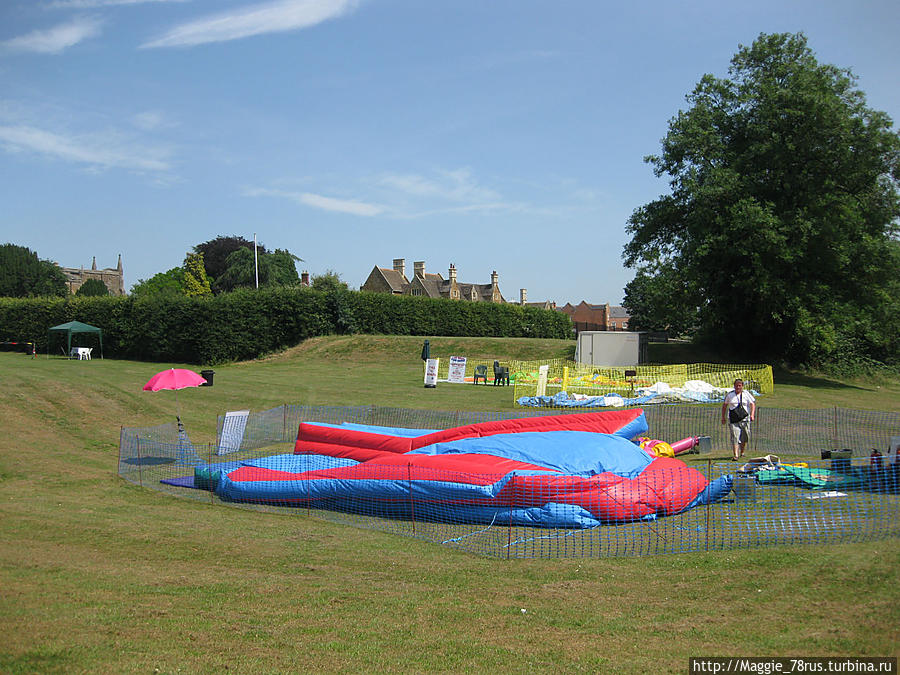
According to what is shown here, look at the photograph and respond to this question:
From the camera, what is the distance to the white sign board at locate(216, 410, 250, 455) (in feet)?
53.5

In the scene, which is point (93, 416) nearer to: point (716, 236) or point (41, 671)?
point (41, 671)

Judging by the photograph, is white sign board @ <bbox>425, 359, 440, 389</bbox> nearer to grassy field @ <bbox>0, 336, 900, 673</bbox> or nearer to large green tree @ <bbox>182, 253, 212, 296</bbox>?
grassy field @ <bbox>0, 336, 900, 673</bbox>

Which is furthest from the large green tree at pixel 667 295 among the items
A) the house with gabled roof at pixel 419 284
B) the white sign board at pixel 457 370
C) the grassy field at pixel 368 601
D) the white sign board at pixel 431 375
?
the house with gabled roof at pixel 419 284

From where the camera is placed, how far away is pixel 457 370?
3212 cm

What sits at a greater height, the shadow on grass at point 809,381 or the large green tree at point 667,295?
the large green tree at point 667,295

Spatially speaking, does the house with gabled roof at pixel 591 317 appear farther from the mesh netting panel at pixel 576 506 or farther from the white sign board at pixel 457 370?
the mesh netting panel at pixel 576 506

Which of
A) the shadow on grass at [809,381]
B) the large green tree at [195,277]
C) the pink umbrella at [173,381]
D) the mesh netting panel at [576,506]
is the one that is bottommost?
the mesh netting panel at [576,506]

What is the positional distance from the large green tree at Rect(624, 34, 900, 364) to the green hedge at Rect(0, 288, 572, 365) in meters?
21.7

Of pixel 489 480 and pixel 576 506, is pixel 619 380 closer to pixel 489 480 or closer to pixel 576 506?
pixel 489 480

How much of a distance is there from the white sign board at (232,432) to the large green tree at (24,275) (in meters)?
78.3

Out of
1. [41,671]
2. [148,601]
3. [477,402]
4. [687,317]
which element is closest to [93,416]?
[477,402]

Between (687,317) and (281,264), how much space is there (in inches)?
2055

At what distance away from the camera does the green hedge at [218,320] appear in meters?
46.3

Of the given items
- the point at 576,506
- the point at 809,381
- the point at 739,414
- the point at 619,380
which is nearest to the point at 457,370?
the point at 619,380
